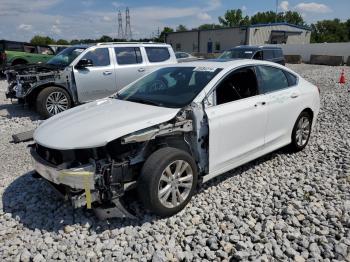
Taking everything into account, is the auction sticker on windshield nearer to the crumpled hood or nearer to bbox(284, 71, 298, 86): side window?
the crumpled hood

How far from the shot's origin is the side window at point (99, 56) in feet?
27.1

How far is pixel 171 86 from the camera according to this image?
4.20 m

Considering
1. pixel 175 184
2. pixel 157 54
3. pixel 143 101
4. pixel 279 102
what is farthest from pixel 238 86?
pixel 157 54

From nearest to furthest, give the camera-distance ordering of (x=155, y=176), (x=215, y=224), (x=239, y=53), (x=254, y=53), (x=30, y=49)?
1. (x=155, y=176)
2. (x=215, y=224)
3. (x=254, y=53)
4. (x=239, y=53)
5. (x=30, y=49)

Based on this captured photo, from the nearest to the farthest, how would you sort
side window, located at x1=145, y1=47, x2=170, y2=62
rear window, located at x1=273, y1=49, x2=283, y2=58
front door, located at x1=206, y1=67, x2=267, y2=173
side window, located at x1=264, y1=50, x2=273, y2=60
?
front door, located at x1=206, y1=67, x2=267, y2=173 → side window, located at x1=145, y1=47, x2=170, y2=62 → side window, located at x1=264, y1=50, x2=273, y2=60 → rear window, located at x1=273, y1=49, x2=283, y2=58

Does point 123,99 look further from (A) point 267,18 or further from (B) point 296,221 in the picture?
(A) point 267,18

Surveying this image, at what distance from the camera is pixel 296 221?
3.40m

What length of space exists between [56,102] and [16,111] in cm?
183

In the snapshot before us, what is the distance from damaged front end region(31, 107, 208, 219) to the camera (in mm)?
3092

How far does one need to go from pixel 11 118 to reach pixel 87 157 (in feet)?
19.8

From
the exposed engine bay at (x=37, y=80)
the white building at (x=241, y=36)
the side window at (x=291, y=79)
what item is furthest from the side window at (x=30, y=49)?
the white building at (x=241, y=36)

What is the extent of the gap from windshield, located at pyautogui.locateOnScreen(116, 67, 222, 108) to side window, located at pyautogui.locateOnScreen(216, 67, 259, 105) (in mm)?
187

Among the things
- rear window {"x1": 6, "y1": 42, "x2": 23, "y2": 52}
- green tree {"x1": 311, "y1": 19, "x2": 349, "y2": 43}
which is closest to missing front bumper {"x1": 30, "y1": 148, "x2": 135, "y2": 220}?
rear window {"x1": 6, "y1": 42, "x2": 23, "y2": 52}

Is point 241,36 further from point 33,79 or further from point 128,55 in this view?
point 33,79
